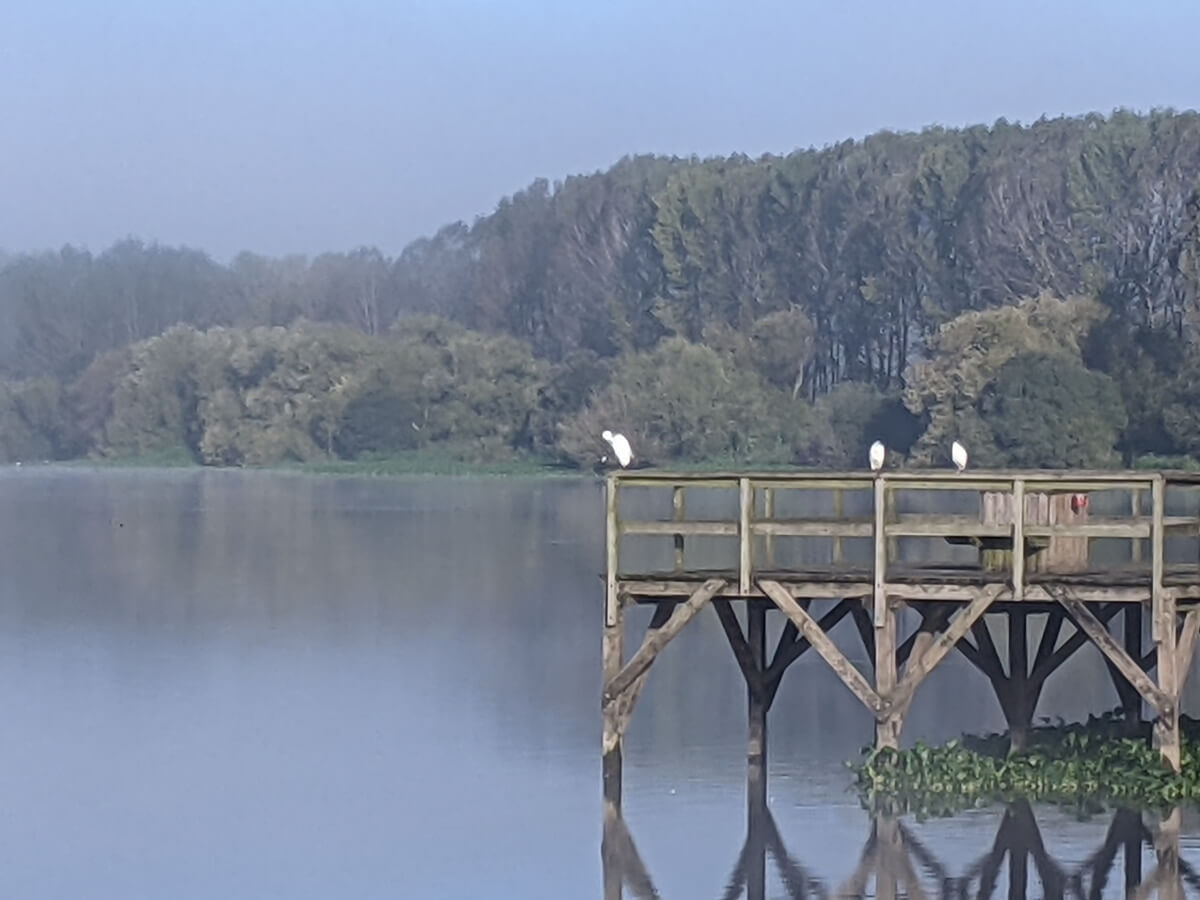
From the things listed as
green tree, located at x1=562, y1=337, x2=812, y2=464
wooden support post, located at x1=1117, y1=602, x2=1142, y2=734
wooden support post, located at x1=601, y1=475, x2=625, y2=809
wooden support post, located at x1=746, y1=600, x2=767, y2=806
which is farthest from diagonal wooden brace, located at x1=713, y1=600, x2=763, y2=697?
green tree, located at x1=562, y1=337, x2=812, y2=464

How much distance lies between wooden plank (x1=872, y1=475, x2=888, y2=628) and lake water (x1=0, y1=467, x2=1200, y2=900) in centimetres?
162

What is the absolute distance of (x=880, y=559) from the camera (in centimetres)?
1948

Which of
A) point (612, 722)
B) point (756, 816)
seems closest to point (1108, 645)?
point (756, 816)

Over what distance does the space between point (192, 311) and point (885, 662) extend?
11667 cm

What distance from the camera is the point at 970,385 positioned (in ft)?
241

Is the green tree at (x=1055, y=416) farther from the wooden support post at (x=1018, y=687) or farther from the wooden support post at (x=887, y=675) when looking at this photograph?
the wooden support post at (x=887, y=675)

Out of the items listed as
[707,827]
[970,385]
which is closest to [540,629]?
[707,827]

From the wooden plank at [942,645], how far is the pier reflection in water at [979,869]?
1026 mm

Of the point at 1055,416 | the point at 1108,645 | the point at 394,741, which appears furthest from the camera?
the point at 1055,416

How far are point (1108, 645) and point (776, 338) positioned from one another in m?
74.4

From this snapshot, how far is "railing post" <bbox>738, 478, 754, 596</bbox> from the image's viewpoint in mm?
19609

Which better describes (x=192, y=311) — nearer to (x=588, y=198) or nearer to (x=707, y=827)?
(x=588, y=198)

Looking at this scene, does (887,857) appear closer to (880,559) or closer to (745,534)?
(880,559)

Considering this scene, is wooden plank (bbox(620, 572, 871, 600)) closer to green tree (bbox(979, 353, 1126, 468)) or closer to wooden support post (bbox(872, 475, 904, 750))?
wooden support post (bbox(872, 475, 904, 750))
